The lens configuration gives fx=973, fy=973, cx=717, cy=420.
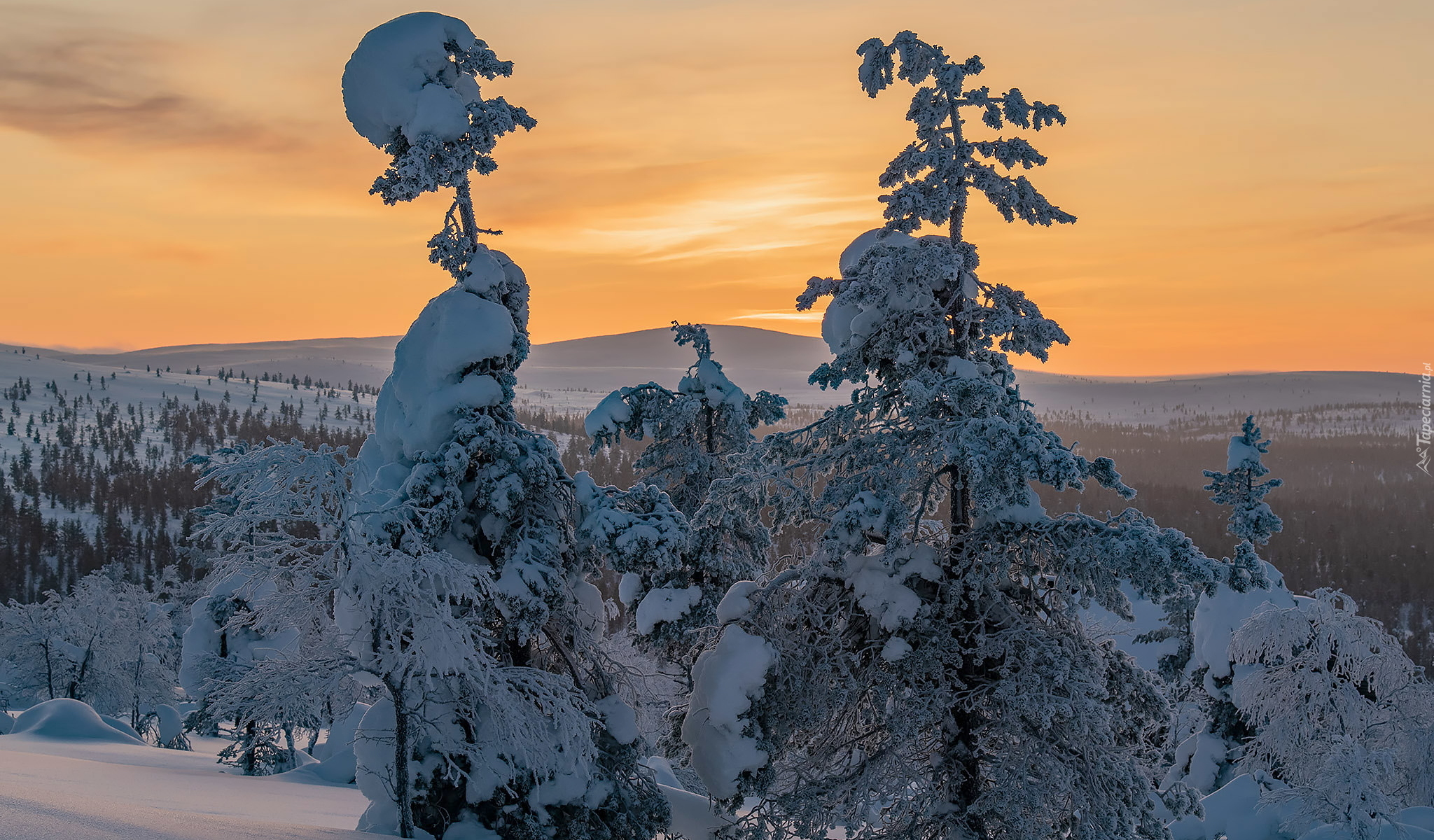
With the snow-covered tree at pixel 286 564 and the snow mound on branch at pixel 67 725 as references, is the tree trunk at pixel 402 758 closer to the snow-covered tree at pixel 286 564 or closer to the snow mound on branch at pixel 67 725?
the snow-covered tree at pixel 286 564

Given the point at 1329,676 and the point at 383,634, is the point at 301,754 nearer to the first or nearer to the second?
the point at 383,634

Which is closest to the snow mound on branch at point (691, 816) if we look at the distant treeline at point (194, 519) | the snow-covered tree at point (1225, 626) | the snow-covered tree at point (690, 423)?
the snow-covered tree at point (690, 423)

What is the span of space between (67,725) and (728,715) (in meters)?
28.2

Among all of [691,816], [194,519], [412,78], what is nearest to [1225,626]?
[691,816]

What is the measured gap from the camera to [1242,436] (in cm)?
2942

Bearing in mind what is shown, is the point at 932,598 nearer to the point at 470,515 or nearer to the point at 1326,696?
the point at 470,515

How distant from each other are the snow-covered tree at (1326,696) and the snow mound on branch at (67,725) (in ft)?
111

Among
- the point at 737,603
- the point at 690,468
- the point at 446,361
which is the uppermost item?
the point at 446,361

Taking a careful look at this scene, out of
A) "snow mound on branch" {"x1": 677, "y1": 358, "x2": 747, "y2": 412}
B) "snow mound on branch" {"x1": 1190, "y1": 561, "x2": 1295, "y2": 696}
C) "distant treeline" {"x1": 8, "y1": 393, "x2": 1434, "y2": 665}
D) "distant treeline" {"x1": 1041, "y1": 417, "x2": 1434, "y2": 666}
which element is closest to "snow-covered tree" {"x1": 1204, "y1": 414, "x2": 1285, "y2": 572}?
"snow mound on branch" {"x1": 1190, "y1": 561, "x2": 1295, "y2": 696}

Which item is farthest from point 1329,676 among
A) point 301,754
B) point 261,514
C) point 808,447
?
point 301,754

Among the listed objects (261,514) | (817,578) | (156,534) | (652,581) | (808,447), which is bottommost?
(156,534)

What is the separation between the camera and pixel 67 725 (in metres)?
30.8

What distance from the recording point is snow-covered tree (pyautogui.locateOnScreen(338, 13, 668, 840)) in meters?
15.0

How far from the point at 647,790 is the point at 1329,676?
67.3ft
